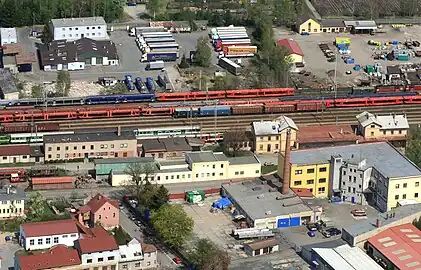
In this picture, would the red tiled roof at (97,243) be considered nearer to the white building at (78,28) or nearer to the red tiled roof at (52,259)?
the red tiled roof at (52,259)

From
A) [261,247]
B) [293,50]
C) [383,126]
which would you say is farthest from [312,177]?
[293,50]

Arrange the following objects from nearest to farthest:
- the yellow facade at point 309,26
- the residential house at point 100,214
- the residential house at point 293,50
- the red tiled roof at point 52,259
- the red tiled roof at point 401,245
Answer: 1. the red tiled roof at point 52,259
2. the red tiled roof at point 401,245
3. the residential house at point 100,214
4. the residential house at point 293,50
5. the yellow facade at point 309,26

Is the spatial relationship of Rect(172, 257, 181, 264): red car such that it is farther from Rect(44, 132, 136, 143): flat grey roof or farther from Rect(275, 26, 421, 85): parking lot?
Rect(275, 26, 421, 85): parking lot

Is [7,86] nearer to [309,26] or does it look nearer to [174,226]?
[174,226]

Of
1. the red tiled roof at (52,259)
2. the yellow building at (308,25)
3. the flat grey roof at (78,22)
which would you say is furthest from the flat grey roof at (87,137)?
the yellow building at (308,25)

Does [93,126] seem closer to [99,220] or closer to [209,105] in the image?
[209,105]

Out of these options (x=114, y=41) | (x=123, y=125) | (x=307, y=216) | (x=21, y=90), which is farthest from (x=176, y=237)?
(x=114, y=41)
